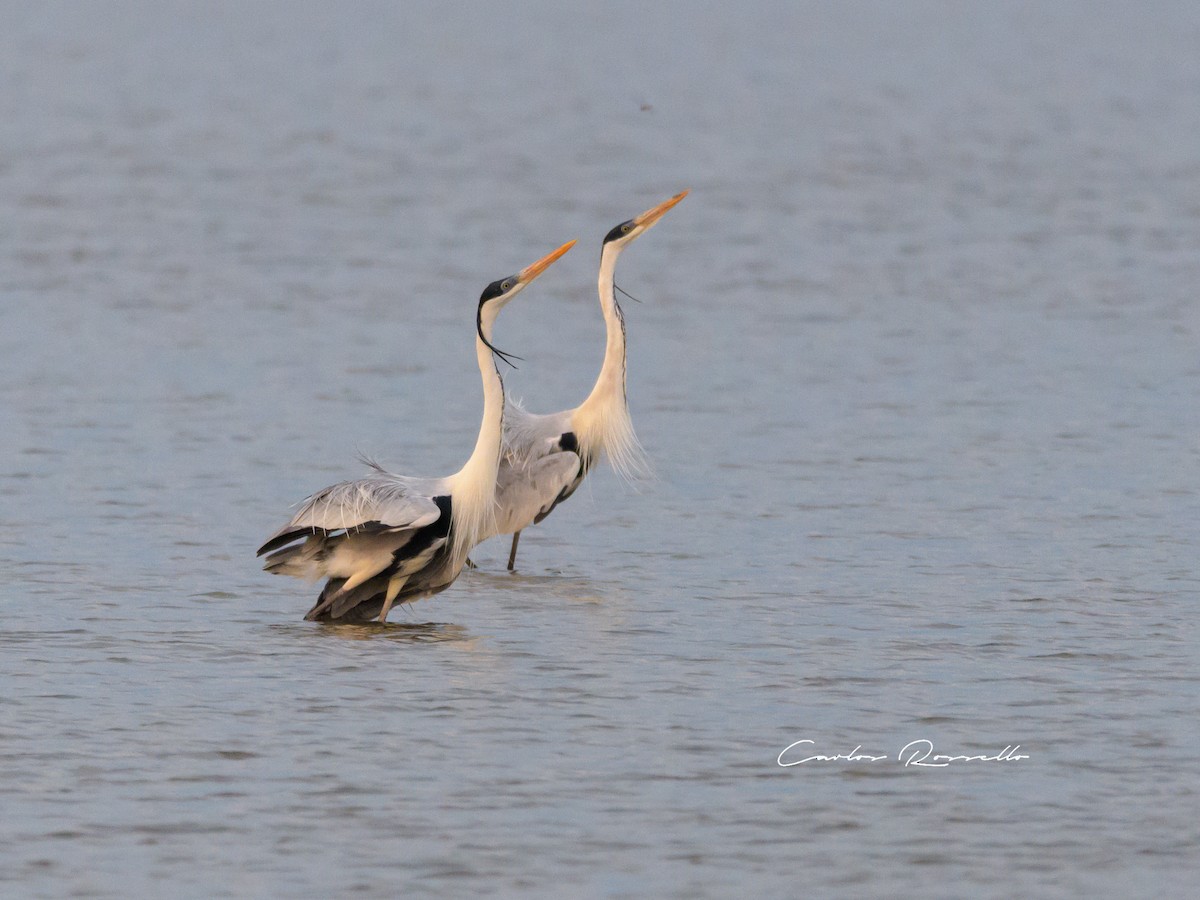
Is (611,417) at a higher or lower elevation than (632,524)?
higher

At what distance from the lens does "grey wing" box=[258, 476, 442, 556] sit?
1155 cm

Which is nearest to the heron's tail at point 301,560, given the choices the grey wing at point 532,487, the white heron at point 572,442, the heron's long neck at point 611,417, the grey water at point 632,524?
the grey water at point 632,524

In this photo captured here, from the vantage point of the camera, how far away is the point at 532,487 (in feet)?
45.4

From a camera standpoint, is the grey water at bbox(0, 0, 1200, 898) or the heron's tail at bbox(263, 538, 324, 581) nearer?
the grey water at bbox(0, 0, 1200, 898)

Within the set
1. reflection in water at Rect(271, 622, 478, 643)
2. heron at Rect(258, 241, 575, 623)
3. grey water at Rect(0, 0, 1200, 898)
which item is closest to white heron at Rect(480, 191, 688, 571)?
grey water at Rect(0, 0, 1200, 898)

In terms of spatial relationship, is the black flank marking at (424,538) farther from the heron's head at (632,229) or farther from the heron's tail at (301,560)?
the heron's head at (632,229)

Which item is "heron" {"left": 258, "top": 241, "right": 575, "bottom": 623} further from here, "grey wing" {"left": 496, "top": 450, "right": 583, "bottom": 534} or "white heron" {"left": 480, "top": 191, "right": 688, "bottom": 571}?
"white heron" {"left": 480, "top": 191, "right": 688, "bottom": 571}

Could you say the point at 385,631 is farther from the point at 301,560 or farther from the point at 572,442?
the point at 572,442

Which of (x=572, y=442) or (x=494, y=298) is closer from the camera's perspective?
(x=494, y=298)

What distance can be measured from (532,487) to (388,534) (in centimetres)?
230

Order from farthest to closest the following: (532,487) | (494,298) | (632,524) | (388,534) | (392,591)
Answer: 1. (632,524)
2. (532,487)
3. (494,298)
4. (392,591)
5. (388,534)

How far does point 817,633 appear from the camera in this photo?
11461mm

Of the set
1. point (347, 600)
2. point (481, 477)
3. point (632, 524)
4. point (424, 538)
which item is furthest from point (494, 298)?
point (632, 524)

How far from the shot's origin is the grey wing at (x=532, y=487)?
44.8ft
